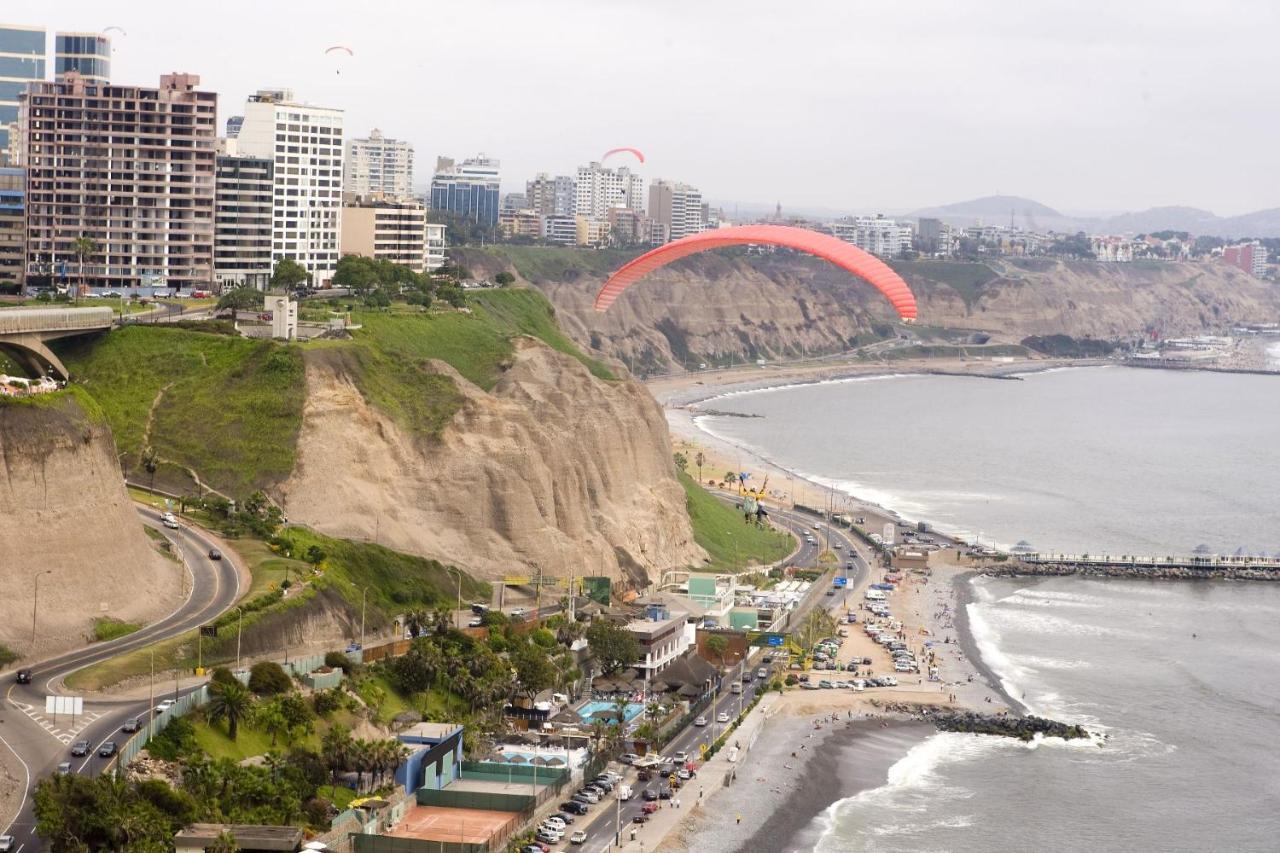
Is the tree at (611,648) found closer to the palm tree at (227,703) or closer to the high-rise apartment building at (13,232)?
the palm tree at (227,703)

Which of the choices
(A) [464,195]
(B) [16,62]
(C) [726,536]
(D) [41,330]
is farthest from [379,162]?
(D) [41,330]

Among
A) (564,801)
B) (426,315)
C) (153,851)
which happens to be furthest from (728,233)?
(153,851)

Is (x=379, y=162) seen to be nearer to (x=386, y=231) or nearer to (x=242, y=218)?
(x=386, y=231)

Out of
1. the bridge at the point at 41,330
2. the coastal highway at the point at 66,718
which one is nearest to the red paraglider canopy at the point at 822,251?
the bridge at the point at 41,330

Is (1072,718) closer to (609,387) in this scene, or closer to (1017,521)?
(609,387)

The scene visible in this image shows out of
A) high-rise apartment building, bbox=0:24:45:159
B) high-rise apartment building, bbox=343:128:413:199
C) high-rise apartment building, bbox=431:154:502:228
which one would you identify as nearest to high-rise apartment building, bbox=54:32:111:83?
high-rise apartment building, bbox=0:24:45:159

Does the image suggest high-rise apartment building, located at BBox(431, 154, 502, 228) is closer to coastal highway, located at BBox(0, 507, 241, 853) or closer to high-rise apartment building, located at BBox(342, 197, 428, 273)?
high-rise apartment building, located at BBox(342, 197, 428, 273)

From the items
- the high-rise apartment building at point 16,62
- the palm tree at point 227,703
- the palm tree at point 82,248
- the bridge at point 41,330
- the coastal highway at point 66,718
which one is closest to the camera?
the coastal highway at point 66,718
